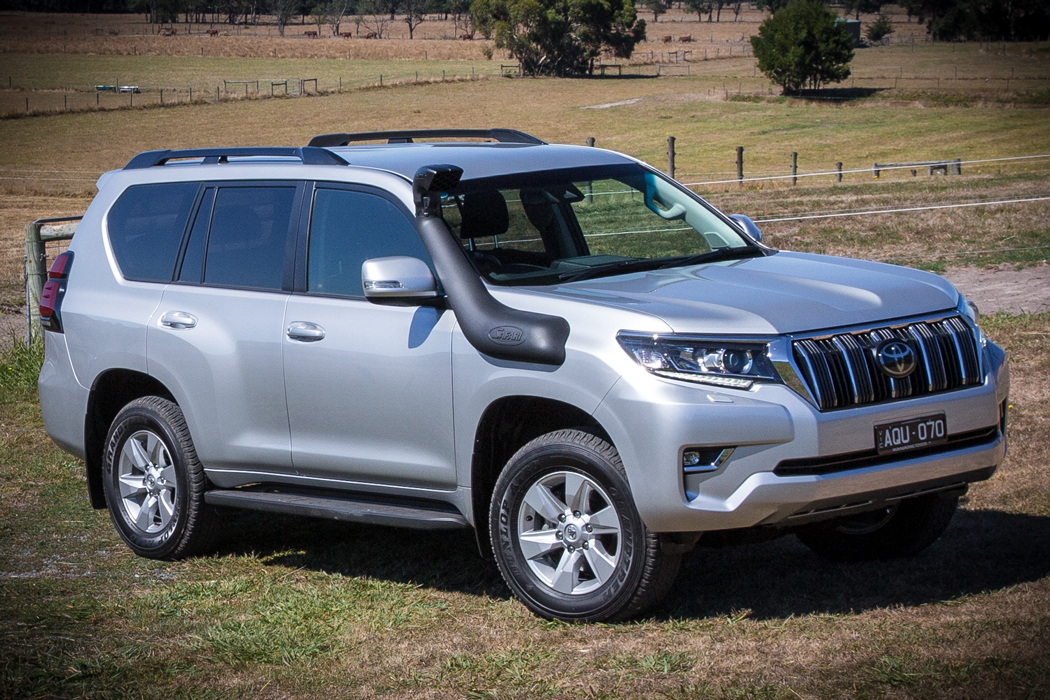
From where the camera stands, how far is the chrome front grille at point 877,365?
4672 millimetres

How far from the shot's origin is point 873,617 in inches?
195

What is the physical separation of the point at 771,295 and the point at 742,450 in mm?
705

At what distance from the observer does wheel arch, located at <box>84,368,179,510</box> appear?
22.3 ft

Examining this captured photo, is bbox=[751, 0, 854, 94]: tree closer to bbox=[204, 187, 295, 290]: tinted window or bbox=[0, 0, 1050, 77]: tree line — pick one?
bbox=[0, 0, 1050, 77]: tree line

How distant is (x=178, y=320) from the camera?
20.7 ft

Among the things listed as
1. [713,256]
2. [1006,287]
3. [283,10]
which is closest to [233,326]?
[713,256]

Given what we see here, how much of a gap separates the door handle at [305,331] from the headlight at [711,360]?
1.71 meters

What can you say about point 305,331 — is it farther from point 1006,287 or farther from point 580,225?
point 1006,287

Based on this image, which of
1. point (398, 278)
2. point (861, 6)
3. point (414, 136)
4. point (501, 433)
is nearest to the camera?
point (398, 278)

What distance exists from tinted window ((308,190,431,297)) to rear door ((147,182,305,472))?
15 cm

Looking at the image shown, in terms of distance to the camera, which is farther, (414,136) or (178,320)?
(414,136)

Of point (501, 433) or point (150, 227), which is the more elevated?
point (150, 227)

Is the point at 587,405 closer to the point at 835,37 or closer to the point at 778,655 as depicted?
the point at 778,655

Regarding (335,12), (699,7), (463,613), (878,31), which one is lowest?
(878,31)
